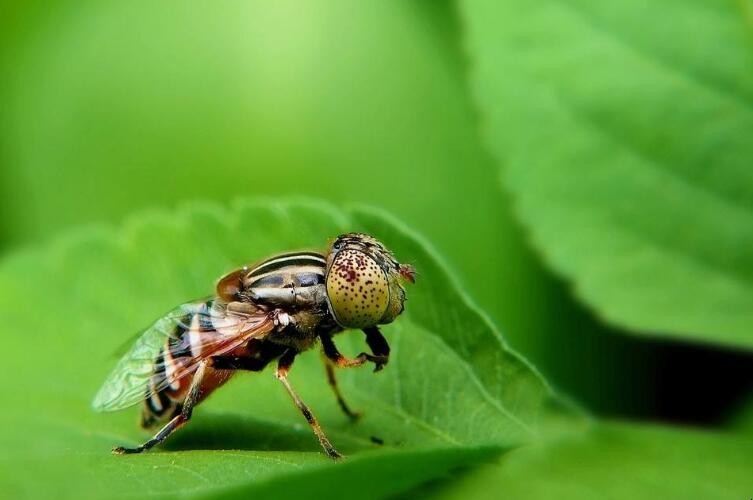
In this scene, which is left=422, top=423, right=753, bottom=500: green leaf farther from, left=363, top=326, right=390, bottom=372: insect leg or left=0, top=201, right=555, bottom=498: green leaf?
left=363, top=326, right=390, bottom=372: insect leg

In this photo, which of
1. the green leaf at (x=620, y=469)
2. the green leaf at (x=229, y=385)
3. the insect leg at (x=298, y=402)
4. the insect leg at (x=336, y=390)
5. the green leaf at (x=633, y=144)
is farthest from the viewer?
→ the green leaf at (x=633, y=144)

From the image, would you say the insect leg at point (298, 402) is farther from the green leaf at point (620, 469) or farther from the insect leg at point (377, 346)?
the green leaf at point (620, 469)

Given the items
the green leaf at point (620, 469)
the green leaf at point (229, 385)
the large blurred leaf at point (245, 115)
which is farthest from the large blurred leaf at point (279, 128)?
the green leaf at point (620, 469)

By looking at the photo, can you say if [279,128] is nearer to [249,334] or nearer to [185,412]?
[249,334]

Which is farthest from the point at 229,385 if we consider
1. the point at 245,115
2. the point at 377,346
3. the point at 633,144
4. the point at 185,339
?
the point at 245,115

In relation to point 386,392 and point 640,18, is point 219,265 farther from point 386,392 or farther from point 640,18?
point 640,18

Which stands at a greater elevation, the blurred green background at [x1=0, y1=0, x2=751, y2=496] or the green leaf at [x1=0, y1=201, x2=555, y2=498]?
the blurred green background at [x1=0, y1=0, x2=751, y2=496]

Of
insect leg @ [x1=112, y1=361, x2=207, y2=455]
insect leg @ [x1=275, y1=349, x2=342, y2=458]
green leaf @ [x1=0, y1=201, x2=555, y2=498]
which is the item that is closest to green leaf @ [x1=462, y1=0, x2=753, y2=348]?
green leaf @ [x1=0, y1=201, x2=555, y2=498]
